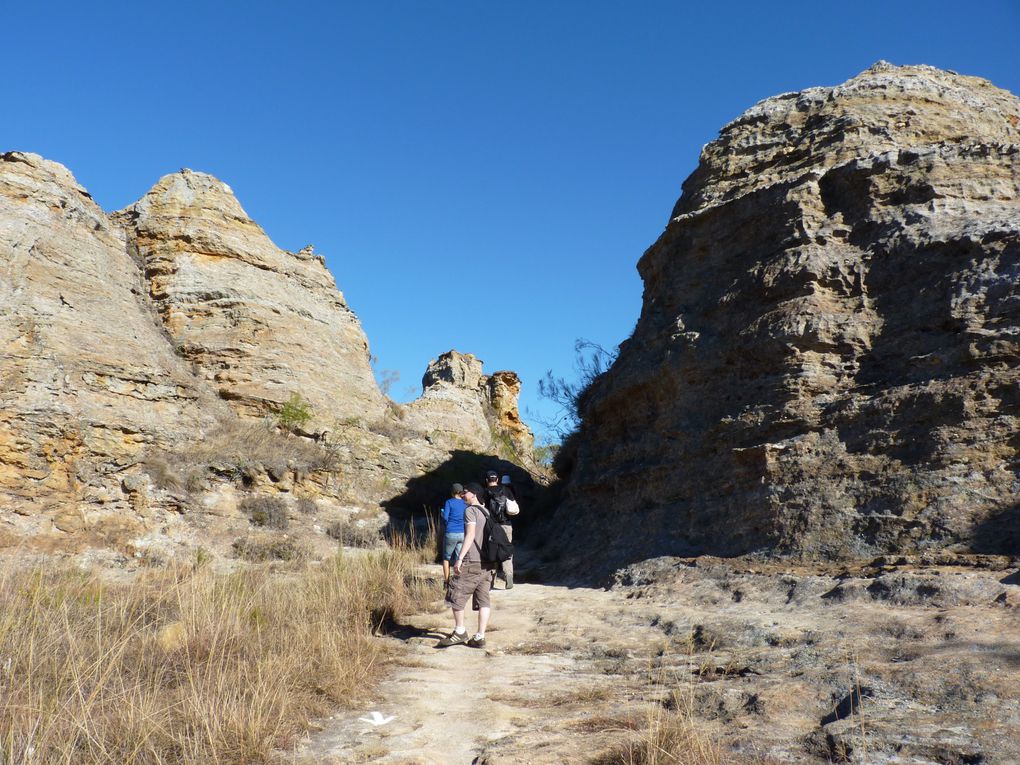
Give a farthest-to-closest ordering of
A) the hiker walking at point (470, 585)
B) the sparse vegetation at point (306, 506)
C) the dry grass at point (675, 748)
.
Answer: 1. the sparse vegetation at point (306, 506)
2. the hiker walking at point (470, 585)
3. the dry grass at point (675, 748)

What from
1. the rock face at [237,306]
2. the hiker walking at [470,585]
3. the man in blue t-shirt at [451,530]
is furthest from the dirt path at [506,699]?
the rock face at [237,306]

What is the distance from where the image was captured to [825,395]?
7930mm

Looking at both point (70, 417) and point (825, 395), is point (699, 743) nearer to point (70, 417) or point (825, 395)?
point (825, 395)

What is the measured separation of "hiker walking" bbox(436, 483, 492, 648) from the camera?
6074mm

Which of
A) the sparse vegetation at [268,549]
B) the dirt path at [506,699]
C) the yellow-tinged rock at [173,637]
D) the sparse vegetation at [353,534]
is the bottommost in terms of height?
the dirt path at [506,699]

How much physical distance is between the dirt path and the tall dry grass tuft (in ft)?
0.98

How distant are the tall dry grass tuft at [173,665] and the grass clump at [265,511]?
17.8 feet

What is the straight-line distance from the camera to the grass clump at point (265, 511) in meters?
12.0

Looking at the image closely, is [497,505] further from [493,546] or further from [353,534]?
[353,534]

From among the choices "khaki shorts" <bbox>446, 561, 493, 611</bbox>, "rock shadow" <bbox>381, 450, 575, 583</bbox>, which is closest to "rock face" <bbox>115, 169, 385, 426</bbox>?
"rock shadow" <bbox>381, 450, 575, 583</bbox>

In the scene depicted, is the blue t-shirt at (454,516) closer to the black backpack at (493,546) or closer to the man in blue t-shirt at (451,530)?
the man in blue t-shirt at (451,530)

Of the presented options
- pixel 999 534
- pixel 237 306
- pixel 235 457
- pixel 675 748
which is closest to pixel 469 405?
pixel 237 306

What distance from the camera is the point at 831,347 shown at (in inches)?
320

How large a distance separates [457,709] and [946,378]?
233 inches
